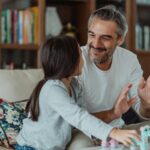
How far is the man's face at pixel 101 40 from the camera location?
2.11 metres

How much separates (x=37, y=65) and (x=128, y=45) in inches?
35.4

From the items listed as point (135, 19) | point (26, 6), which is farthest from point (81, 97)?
point (135, 19)

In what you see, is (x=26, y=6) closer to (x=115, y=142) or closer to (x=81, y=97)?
(x=81, y=97)

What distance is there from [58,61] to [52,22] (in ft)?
5.47

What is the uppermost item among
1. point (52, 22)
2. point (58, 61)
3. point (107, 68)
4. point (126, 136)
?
point (52, 22)

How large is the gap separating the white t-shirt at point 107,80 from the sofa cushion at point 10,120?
0.36 metres

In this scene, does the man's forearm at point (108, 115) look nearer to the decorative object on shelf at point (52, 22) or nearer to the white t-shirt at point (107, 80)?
the white t-shirt at point (107, 80)

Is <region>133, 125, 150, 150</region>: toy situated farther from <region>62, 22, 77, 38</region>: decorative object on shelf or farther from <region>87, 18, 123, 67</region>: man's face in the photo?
<region>62, 22, 77, 38</region>: decorative object on shelf

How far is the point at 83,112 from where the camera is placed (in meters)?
1.49

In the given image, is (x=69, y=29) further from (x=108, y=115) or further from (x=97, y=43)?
(x=108, y=115)

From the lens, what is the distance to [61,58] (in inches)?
64.6

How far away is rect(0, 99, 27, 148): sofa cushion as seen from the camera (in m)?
1.88

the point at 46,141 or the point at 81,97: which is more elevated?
the point at 81,97

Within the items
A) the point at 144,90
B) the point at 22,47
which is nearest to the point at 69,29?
the point at 22,47
